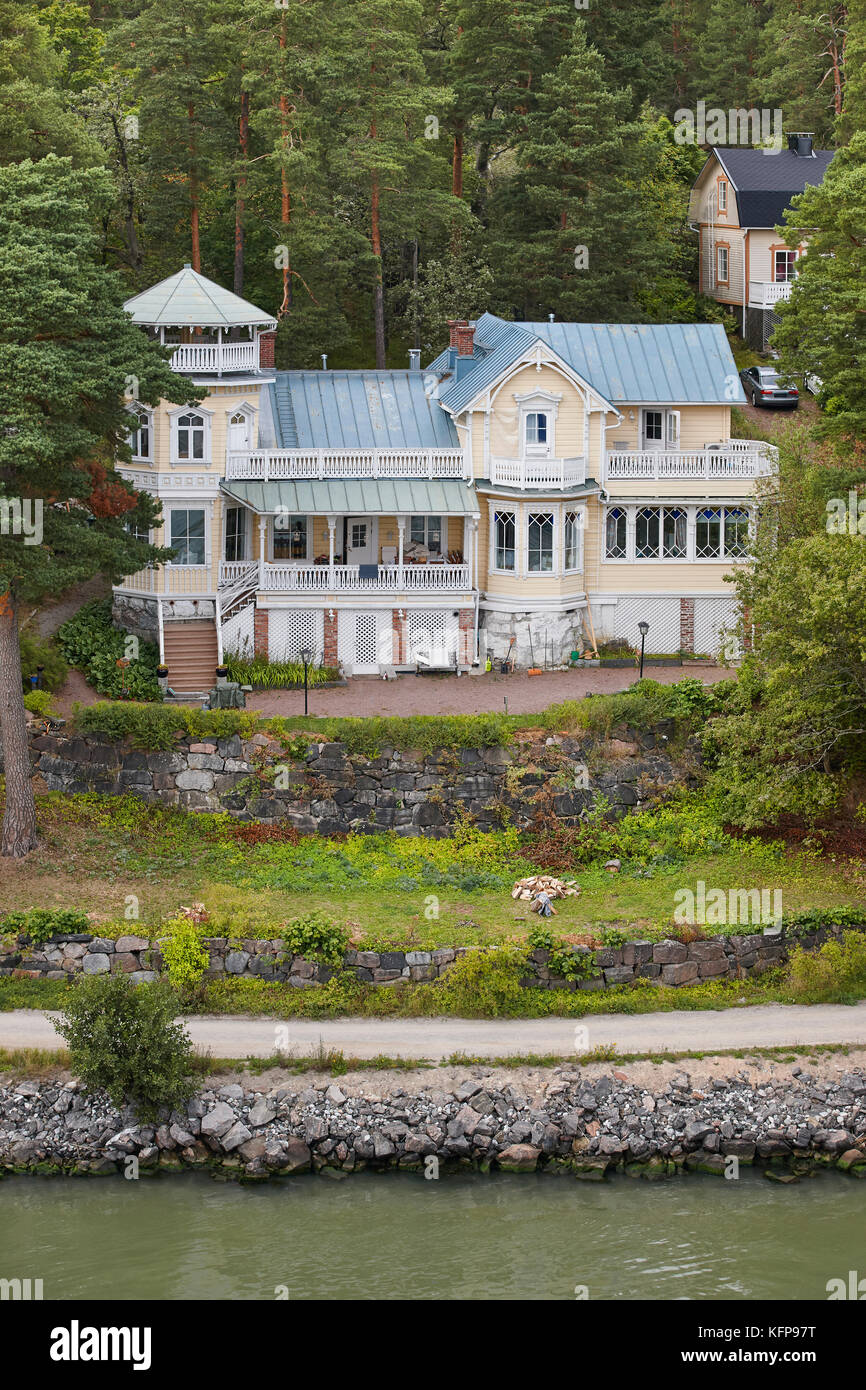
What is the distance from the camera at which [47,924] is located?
36.7 metres

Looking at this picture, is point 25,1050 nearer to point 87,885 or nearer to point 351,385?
point 87,885

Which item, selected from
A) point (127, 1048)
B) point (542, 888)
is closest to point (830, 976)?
point (542, 888)

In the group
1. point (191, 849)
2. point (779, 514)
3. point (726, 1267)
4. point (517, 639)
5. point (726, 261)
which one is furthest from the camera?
point (726, 261)

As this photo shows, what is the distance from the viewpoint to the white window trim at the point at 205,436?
46.5 m

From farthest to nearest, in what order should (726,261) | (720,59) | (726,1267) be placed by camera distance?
(720,59) → (726,261) → (726,1267)

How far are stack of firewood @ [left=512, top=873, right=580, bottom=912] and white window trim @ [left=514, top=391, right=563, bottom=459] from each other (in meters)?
13.0

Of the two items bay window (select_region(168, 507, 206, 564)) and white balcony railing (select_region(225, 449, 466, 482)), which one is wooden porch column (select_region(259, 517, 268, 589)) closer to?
white balcony railing (select_region(225, 449, 466, 482))

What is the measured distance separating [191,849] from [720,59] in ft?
156

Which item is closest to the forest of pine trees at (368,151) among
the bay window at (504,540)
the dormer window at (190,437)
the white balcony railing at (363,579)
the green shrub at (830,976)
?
the dormer window at (190,437)

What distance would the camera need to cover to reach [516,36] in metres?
60.9

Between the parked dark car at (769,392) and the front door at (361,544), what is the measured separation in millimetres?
16410

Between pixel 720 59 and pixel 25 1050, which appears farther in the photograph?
pixel 720 59

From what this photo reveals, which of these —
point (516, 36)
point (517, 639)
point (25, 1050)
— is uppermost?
point (516, 36)

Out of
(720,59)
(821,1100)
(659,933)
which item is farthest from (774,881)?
A: (720,59)
